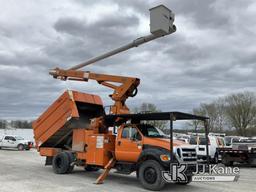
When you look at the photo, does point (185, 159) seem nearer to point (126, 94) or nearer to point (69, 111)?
point (126, 94)

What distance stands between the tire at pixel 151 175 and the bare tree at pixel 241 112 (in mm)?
62558

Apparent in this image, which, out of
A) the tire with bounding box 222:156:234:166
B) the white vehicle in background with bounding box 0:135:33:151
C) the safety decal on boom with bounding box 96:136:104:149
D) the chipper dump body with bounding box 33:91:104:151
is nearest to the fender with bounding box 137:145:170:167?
the safety decal on boom with bounding box 96:136:104:149

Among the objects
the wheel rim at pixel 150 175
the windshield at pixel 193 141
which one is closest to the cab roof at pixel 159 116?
the wheel rim at pixel 150 175

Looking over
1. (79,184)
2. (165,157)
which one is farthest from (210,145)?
(79,184)

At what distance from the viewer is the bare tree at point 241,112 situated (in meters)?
70.3

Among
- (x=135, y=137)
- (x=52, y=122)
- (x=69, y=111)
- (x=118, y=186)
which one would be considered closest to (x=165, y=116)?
(x=135, y=137)

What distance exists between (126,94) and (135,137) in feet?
7.37

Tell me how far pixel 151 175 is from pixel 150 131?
178 centimetres

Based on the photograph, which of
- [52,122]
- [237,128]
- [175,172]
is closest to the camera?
[175,172]

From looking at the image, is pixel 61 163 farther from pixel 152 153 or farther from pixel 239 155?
pixel 239 155

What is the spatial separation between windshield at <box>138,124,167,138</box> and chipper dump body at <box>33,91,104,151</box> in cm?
310

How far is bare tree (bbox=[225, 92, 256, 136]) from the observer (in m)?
70.3

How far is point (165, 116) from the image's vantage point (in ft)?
38.9

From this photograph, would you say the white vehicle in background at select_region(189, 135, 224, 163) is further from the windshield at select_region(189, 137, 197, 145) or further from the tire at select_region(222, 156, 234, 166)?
the tire at select_region(222, 156, 234, 166)
